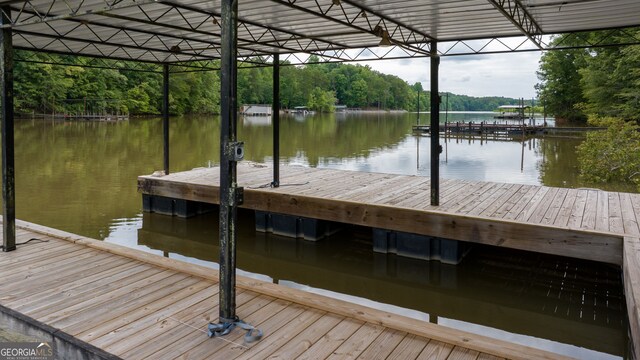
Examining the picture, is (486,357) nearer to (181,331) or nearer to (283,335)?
(283,335)

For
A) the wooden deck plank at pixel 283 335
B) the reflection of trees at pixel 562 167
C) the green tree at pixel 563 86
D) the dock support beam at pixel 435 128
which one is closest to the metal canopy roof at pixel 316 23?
the dock support beam at pixel 435 128

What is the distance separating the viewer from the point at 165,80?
43.9 ft

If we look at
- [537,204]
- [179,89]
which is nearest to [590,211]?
[537,204]

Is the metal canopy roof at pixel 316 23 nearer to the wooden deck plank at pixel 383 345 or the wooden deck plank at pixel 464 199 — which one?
the wooden deck plank at pixel 464 199

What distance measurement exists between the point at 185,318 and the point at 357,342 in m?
1.67

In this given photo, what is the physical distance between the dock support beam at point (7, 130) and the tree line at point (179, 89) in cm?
Result: 1145

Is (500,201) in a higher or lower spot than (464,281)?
higher

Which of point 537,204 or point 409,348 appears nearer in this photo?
point 409,348

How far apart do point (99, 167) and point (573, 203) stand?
1655 cm

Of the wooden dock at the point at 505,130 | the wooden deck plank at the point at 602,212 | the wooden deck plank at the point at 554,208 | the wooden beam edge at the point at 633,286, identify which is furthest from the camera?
the wooden dock at the point at 505,130

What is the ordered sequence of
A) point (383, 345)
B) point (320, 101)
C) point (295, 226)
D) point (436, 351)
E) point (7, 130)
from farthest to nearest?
1. point (320, 101)
2. point (295, 226)
3. point (7, 130)
4. point (383, 345)
5. point (436, 351)

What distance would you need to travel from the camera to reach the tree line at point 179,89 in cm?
4716

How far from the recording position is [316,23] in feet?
30.3

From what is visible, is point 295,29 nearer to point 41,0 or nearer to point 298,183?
point 298,183
